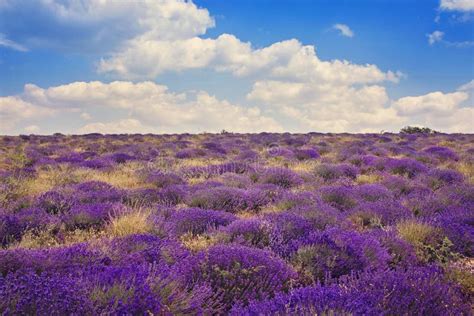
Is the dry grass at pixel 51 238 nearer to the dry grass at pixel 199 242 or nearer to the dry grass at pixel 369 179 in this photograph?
the dry grass at pixel 199 242

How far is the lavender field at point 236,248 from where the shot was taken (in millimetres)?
3004

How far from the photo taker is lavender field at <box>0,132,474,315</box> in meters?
3.00

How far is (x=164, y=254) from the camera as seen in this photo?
4492 mm

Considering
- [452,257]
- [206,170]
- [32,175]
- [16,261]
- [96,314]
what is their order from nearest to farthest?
[96,314] → [16,261] → [452,257] → [32,175] → [206,170]

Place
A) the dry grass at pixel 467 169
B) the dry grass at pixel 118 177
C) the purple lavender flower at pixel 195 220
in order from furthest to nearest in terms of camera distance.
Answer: the dry grass at pixel 467 169, the dry grass at pixel 118 177, the purple lavender flower at pixel 195 220

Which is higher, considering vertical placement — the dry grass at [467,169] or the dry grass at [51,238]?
the dry grass at [467,169]

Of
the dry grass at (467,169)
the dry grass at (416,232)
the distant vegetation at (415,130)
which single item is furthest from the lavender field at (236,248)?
the distant vegetation at (415,130)

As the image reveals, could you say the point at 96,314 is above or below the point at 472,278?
above

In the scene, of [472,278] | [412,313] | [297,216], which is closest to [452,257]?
[472,278]

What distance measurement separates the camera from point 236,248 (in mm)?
4250

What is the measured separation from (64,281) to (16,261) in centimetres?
134

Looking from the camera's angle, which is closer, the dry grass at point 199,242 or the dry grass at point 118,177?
the dry grass at point 199,242

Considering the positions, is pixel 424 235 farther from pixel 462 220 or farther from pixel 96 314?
pixel 96 314

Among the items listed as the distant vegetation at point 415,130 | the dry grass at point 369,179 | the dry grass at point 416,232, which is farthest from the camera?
the distant vegetation at point 415,130
